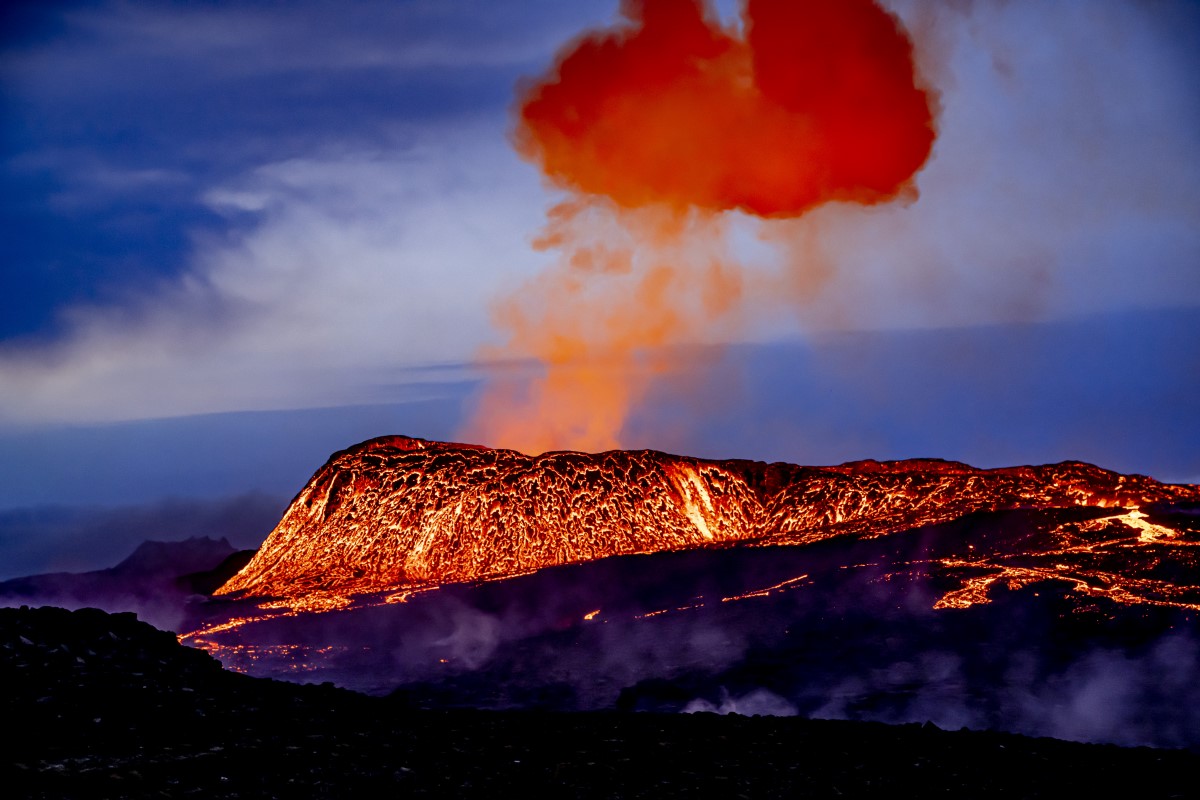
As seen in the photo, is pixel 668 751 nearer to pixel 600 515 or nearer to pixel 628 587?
pixel 628 587

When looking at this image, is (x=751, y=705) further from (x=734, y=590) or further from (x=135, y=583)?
(x=135, y=583)

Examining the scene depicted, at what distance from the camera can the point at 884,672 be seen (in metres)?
30.3

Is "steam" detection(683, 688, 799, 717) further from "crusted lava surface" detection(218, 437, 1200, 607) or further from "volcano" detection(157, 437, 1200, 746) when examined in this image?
"crusted lava surface" detection(218, 437, 1200, 607)

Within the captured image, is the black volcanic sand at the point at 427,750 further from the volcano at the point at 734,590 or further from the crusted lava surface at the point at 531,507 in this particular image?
the crusted lava surface at the point at 531,507

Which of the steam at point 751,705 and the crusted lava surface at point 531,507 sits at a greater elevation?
the crusted lava surface at point 531,507

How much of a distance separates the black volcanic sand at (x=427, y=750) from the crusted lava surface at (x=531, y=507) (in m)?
25.3

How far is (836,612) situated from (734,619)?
299 centimetres

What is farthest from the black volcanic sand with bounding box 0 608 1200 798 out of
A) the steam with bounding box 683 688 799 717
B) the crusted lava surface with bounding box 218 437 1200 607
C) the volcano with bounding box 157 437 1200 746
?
the crusted lava surface with bounding box 218 437 1200 607

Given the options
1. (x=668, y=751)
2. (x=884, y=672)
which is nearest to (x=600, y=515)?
(x=884, y=672)

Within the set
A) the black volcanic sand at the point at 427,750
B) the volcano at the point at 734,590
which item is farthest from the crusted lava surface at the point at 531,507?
the black volcanic sand at the point at 427,750

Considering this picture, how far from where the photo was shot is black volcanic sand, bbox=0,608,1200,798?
46.6 ft

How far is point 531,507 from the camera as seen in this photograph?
158ft

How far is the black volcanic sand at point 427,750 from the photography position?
1420 centimetres

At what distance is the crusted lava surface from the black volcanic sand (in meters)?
25.3
